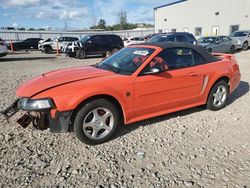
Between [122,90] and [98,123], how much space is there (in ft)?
2.09

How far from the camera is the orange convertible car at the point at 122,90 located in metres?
3.44

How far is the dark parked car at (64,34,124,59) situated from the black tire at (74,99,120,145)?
12999 mm

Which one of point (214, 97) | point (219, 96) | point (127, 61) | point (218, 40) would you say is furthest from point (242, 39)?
point (127, 61)

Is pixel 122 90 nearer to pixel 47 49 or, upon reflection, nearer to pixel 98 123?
pixel 98 123

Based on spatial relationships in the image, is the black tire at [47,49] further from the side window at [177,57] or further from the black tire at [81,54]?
the side window at [177,57]

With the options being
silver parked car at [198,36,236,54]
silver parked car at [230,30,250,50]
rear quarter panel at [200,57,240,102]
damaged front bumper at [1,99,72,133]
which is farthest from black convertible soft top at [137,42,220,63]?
silver parked car at [230,30,250,50]

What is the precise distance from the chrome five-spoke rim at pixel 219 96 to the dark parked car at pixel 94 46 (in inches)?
486

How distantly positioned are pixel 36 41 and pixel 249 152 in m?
26.5

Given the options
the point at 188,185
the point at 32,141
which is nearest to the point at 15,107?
the point at 32,141

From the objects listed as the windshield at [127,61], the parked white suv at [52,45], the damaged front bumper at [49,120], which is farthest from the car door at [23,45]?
the damaged front bumper at [49,120]

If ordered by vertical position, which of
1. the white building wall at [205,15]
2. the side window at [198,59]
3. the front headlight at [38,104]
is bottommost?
the front headlight at [38,104]

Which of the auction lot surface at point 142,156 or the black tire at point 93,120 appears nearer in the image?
the auction lot surface at point 142,156

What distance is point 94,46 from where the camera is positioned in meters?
16.4

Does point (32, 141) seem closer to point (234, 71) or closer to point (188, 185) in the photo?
point (188, 185)
